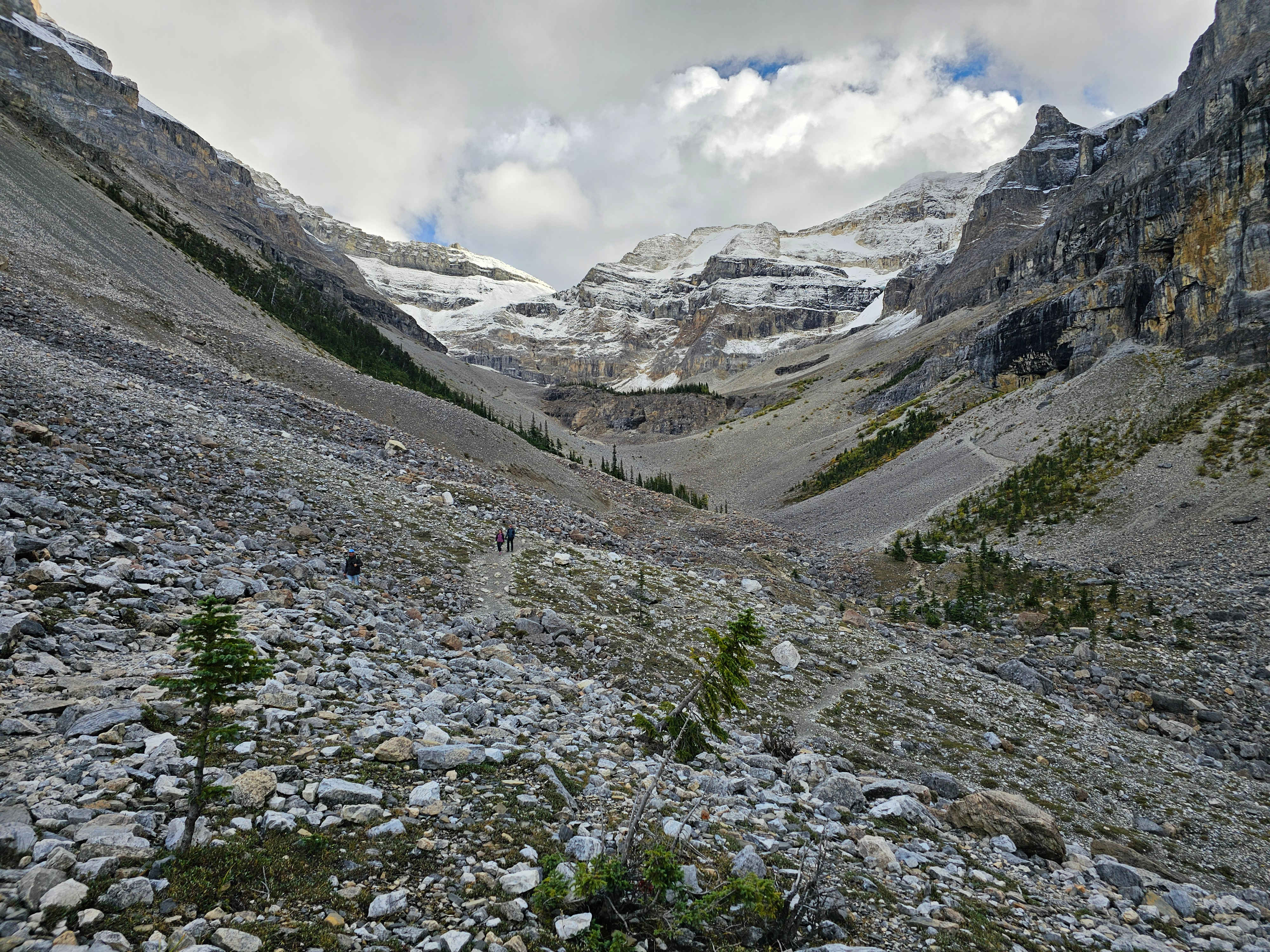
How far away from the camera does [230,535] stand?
12.4 m

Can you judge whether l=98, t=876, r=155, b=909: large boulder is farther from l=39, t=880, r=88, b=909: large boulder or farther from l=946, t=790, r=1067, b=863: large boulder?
l=946, t=790, r=1067, b=863: large boulder

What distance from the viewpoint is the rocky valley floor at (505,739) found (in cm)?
434

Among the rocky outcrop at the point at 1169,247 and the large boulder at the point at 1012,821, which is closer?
the large boulder at the point at 1012,821

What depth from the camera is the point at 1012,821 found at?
8461 millimetres

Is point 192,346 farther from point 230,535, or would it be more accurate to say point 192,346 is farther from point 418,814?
point 418,814

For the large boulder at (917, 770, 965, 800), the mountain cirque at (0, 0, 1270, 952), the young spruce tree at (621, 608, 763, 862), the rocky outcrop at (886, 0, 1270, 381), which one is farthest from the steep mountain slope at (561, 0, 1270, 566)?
the young spruce tree at (621, 608, 763, 862)

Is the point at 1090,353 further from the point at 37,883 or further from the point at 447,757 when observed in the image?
the point at 37,883

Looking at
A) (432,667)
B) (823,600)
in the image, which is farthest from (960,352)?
(432,667)

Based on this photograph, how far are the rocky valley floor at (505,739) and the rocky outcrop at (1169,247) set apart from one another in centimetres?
3381

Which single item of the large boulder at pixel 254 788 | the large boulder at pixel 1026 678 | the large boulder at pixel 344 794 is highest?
the large boulder at pixel 254 788

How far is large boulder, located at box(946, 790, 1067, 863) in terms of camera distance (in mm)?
8242

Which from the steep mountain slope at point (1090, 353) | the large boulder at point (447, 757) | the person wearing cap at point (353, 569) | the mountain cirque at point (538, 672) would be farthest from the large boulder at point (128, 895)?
the steep mountain slope at point (1090, 353)

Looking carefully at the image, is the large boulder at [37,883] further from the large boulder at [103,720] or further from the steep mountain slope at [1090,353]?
the steep mountain slope at [1090,353]

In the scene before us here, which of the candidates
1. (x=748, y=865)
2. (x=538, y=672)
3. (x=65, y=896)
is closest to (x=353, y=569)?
(x=538, y=672)
